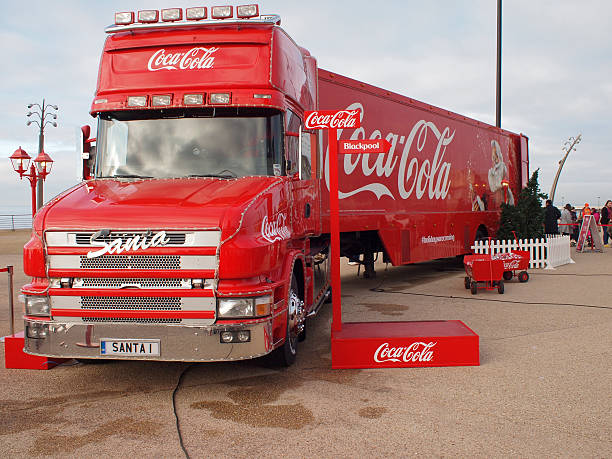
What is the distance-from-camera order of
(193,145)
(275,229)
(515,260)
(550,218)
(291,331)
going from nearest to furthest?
(275,229) → (193,145) → (291,331) → (515,260) → (550,218)

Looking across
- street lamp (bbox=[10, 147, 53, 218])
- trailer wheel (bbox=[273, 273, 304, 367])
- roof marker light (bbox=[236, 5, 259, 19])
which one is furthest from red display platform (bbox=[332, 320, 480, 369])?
street lamp (bbox=[10, 147, 53, 218])

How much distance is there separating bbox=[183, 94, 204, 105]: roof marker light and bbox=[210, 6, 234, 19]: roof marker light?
102cm

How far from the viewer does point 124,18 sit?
662 centimetres

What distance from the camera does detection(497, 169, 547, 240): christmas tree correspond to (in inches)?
617

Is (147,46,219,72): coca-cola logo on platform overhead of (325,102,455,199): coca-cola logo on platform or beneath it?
overhead

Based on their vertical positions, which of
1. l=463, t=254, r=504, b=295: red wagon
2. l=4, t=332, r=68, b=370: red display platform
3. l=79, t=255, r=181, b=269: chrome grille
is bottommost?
l=4, t=332, r=68, b=370: red display platform

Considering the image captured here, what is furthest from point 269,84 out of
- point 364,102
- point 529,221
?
point 529,221

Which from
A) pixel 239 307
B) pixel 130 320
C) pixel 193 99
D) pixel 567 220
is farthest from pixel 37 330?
pixel 567 220

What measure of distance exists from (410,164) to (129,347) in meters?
8.27

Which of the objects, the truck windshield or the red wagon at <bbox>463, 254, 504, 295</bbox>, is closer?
the truck windshield

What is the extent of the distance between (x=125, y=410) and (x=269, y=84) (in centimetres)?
336

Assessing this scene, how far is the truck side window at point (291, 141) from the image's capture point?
20.3 feet

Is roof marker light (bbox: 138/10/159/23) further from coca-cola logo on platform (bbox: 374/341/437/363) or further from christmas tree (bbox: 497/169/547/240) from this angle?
christmas tree (bbox: 497/169/547/240)

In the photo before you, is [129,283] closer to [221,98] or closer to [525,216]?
[221,98]
